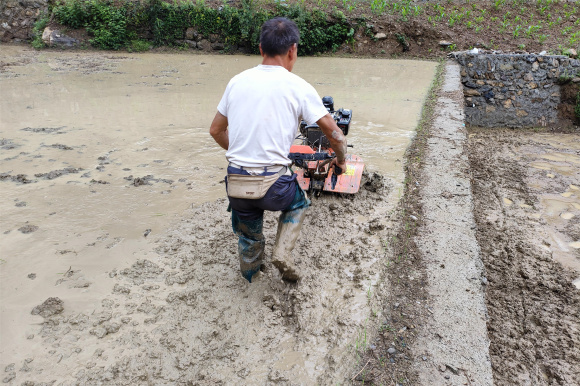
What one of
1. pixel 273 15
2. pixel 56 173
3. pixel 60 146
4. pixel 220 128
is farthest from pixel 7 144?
pixel 273 15

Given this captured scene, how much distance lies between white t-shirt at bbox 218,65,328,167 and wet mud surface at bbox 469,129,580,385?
70.5 inches

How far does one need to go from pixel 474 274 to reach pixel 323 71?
9056 mm

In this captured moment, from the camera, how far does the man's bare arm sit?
7.77ft

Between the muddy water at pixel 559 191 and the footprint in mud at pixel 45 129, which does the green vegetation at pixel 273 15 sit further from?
the footprint in mud at pixel 45 129

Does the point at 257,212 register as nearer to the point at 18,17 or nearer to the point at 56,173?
the point at 56,173

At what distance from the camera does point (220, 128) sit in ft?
7.97

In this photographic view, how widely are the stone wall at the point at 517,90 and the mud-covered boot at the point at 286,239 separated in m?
8.22

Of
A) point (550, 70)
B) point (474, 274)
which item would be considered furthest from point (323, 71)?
point (474, 274)

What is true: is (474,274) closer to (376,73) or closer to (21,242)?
(21,242)

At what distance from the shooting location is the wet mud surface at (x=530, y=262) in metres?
2.32

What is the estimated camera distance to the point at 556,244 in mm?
3727

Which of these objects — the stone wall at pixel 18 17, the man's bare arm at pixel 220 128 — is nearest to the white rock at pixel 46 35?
the stone wall at pixel 18 17

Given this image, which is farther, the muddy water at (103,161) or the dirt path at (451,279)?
the muddy water at (103,161)

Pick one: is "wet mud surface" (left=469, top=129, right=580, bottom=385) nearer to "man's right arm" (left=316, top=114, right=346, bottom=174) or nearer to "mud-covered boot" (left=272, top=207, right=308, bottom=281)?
"mud-covered boot" (left=272, top=207, right=308, bottom=281)
